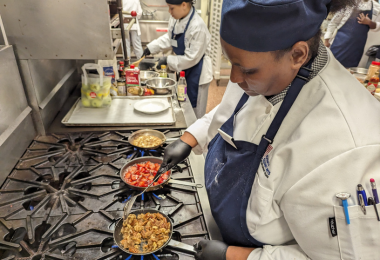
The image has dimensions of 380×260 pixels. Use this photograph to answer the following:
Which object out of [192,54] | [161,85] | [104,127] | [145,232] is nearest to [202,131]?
[145,232]

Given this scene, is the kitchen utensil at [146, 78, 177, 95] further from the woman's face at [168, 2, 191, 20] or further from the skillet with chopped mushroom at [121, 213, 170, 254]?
the skillet with chopped mushroom at [121, 213, 170, 254]

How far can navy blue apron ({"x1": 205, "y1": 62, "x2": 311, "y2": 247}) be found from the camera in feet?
2.80

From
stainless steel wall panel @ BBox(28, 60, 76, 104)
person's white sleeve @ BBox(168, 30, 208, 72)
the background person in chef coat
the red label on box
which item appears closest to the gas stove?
stainless steel wall panel @ BBox(28, 60, 76, 104)

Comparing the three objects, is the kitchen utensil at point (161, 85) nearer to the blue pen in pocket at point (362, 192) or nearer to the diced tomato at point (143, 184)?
the diced tomato at point (143, 184)

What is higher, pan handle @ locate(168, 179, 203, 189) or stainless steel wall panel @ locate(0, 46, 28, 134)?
stainless steel wall panel @ locate(0, 46, 28, 134)

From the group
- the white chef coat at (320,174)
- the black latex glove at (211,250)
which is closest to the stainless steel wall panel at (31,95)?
the black latex glove at (211,250)

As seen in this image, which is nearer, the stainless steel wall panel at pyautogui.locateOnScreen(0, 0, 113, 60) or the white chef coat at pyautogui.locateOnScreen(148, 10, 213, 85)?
the stainless steel wall panel at pyautogui.locateOnScreen(0, 0, 113, 60)

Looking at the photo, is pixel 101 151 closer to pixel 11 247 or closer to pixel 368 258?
pixel 11 247

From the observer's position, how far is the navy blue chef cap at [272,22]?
0.69 metres

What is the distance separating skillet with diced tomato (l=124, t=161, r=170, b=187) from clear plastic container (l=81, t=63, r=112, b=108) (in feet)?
3.10

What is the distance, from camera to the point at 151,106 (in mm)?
2230

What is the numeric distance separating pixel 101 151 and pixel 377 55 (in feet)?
12.8

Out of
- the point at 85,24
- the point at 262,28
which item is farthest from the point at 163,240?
the point at 85,24

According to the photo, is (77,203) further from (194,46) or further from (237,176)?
(194,46)
